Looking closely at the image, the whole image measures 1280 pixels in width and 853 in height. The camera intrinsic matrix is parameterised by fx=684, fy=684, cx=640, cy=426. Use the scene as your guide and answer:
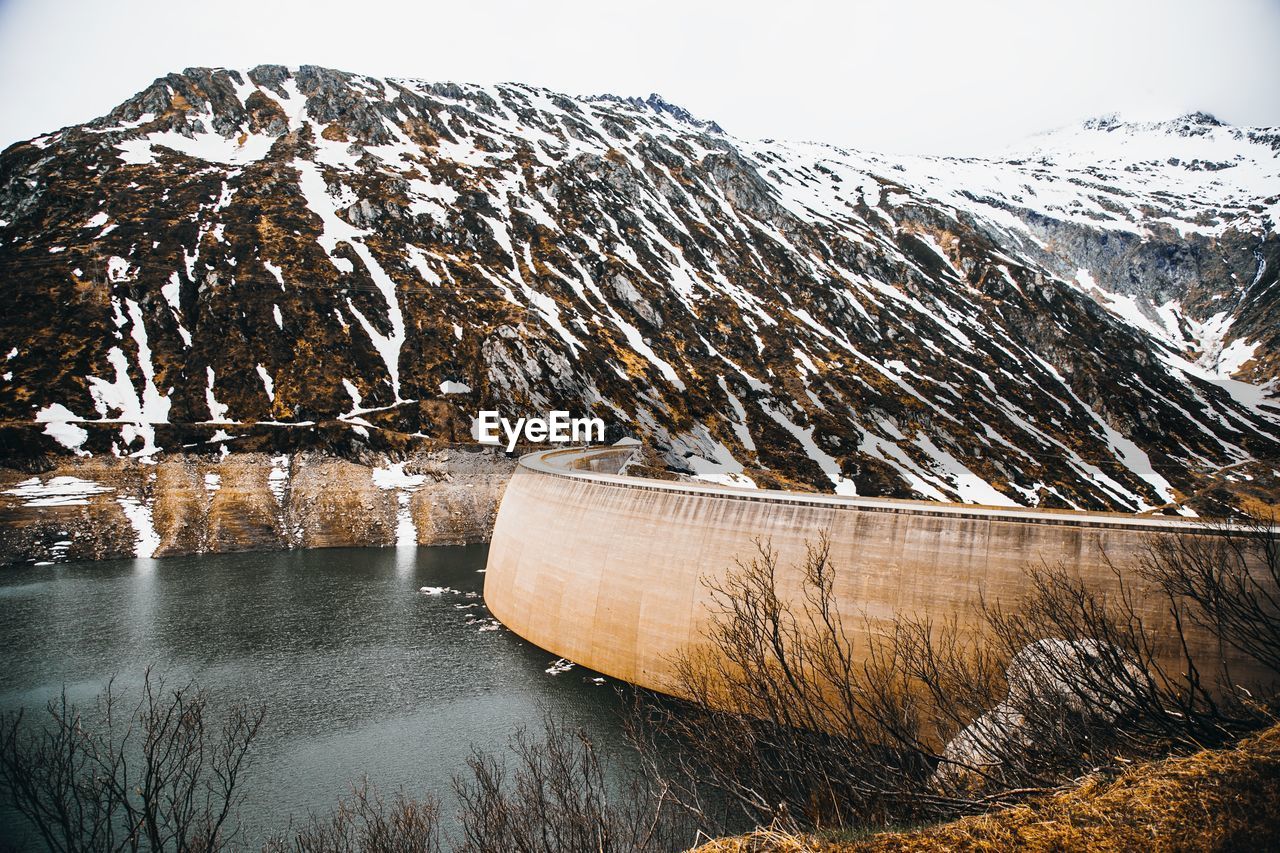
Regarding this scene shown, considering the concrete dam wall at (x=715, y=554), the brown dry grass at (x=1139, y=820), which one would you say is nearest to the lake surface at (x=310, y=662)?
the concrete dam wall at (x=715, y=554)

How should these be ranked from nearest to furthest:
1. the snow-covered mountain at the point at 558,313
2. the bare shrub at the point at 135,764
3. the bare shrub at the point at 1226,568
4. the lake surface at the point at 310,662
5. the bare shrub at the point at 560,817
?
the bare shrub at the point at 560,817 → the bare shrub at the point at 135,764 → the bare shrub at the point at 1226,568 → the lake surface at the point at 310,662 → the snow-covered mountain at the point at 558,313

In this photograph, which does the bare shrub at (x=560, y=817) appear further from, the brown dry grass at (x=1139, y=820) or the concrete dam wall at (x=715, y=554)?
the concrete dam wall at (x=715, y=554)

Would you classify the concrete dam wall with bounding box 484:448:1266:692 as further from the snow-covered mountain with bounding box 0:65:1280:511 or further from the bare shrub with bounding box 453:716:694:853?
the snow-covered mountain with bounding box 0:65:1280:511

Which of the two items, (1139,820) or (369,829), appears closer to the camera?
(1139,820)

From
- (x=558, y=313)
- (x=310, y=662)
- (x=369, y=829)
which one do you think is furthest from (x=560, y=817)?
(x=558, y=313)

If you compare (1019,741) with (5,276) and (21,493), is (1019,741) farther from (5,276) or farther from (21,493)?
(5,276)

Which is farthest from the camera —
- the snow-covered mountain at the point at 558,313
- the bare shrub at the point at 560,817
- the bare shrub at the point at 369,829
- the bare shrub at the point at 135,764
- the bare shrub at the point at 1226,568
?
the snow-covered mountain at the point at 558,313

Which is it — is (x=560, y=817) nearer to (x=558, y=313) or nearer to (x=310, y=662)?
(x=310, y=662)
